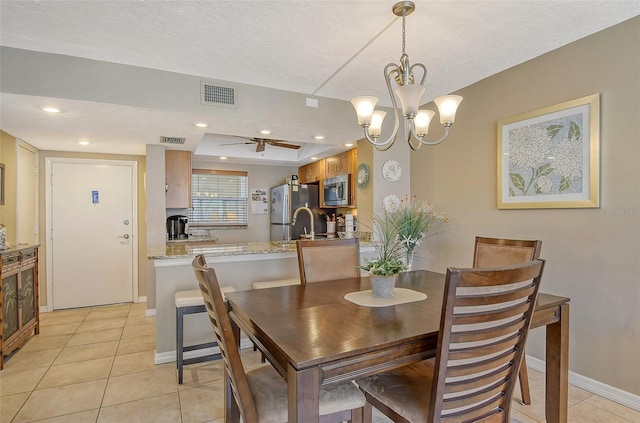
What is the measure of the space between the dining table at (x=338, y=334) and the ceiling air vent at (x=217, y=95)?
1.77 metres

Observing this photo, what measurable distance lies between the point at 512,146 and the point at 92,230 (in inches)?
199

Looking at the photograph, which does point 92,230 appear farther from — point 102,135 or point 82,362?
point 82,362

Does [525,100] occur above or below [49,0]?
below

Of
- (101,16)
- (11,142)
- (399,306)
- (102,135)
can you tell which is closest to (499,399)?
(399,306)

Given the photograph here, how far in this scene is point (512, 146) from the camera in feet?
9.21

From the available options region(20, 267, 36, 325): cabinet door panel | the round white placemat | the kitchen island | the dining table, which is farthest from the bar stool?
region(20, 267, 36, 325): cabinet door panel

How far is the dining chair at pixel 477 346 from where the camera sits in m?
1.13

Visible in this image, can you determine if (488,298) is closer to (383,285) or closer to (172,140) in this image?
(383,285)

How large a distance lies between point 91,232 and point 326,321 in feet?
14.4

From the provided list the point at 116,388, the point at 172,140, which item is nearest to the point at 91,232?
the point at 172,140

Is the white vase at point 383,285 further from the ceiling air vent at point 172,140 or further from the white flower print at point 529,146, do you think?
the ceiling air vent at point 172,140

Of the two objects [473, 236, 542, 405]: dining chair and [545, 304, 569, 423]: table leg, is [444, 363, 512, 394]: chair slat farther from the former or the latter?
[473, 236, 542, 405]: dining chair

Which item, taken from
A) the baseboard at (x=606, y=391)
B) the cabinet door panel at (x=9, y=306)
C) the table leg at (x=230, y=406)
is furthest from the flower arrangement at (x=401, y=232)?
the cabinet door panel at (x=9, y=306)

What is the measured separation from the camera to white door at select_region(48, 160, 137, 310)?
14.3 feet
